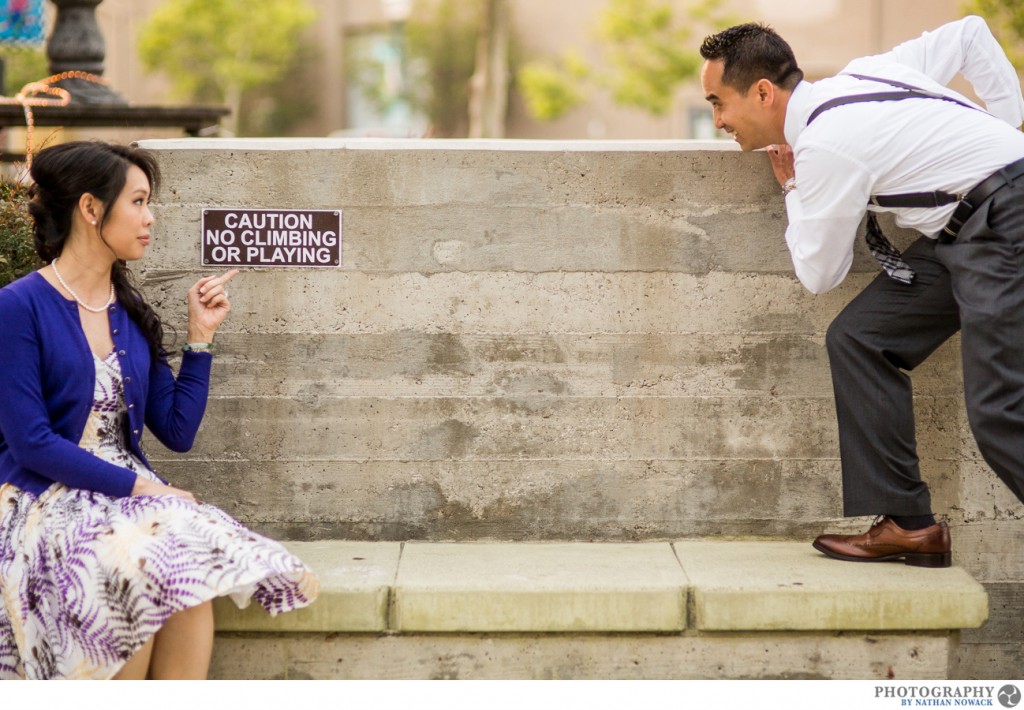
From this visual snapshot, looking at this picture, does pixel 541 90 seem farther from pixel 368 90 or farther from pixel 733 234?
pixel 733 234

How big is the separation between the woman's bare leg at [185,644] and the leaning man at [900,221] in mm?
1979

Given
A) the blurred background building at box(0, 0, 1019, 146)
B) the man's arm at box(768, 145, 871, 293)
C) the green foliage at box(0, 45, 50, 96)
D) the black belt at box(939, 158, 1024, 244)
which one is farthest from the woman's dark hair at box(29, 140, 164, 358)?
the blurred background building at box(0, 0, 1019, 146)

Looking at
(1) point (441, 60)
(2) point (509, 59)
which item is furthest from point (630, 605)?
(1) point (441, 60)

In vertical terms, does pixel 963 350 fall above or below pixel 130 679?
above

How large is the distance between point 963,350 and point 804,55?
25030 millimetres

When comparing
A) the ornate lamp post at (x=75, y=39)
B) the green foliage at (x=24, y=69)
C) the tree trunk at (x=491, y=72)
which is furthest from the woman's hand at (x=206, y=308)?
the green foliage at (x=24, y=69)

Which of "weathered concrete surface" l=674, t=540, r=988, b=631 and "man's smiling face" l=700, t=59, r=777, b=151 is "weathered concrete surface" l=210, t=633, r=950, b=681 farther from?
"man's smiling face" l=700, t=59, r=777, b=151

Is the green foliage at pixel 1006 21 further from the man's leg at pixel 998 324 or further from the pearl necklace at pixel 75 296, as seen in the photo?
the pearl necklace at pixel 75 296

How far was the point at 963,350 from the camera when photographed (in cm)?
365

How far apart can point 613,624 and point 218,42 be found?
31148 millimetres

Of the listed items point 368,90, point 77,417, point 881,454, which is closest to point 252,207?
point 77,417

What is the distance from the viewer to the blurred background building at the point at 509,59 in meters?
26.4

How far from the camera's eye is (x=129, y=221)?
3.53m

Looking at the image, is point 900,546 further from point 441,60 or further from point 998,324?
point 441,60
